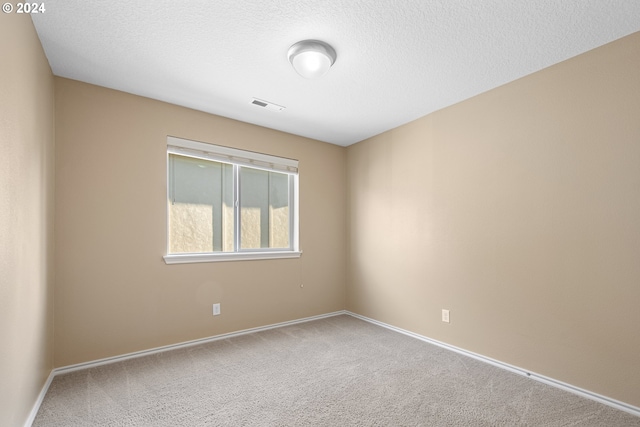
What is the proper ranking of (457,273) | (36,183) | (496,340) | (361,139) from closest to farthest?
1. (36,183)
2. (496,340)
3. (457,273)
4. (361,139)

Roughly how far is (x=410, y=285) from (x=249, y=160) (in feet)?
7.73

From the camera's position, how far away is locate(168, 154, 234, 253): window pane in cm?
319

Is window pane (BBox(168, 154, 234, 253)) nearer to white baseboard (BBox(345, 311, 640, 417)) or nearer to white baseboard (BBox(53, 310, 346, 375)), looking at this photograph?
white baseboard (BBox(53, 310, 346, 375))

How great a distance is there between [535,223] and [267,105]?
2.65m

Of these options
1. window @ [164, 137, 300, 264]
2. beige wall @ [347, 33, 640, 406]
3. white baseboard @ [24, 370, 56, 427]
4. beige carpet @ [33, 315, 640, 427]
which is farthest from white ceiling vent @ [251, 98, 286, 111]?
white baseboard @ [24, 370, 56, 427]

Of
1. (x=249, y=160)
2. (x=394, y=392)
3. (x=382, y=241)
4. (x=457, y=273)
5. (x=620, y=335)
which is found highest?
(x=249, y=160)

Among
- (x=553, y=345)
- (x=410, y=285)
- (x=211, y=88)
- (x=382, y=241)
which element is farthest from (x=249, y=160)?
(x=553, y=345)

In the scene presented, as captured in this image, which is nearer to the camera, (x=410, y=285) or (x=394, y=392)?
(x=394, y=392)

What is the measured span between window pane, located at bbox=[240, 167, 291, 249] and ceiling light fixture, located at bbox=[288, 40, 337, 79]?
1699 mm

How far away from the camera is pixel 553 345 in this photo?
7.70ft

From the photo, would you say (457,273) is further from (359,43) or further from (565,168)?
(359,43)

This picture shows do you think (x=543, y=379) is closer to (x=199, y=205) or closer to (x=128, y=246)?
(x=199, y=205)

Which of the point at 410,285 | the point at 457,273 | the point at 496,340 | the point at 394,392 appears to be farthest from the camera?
the point at 410,285

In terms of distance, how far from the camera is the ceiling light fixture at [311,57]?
6.97ft
